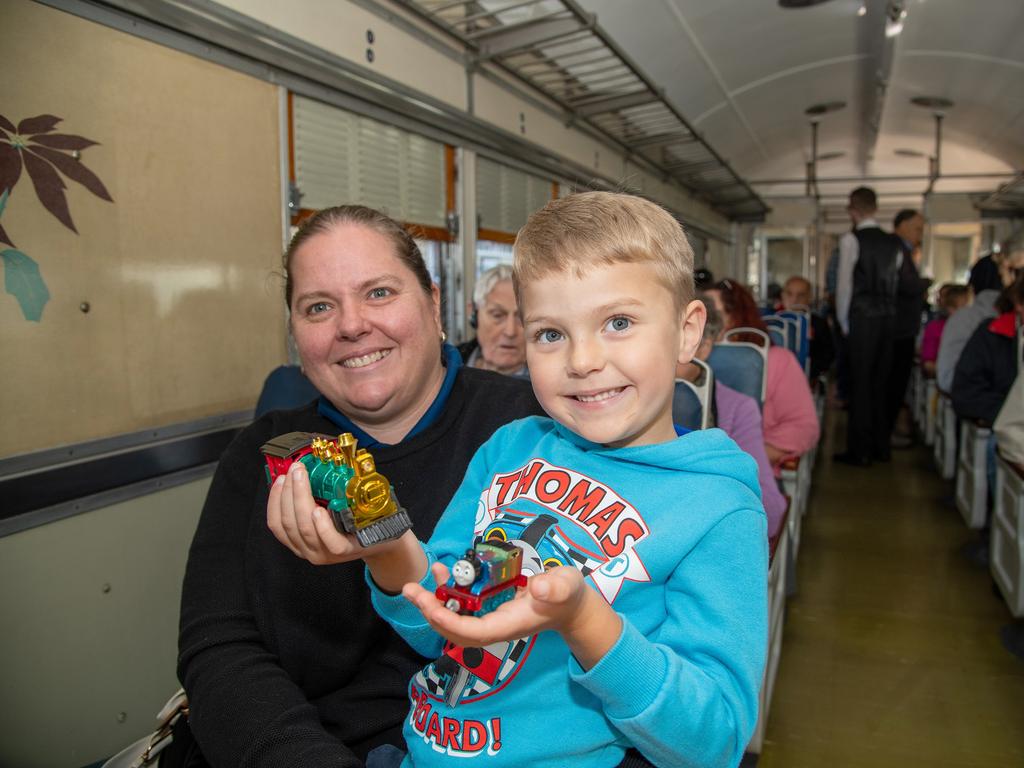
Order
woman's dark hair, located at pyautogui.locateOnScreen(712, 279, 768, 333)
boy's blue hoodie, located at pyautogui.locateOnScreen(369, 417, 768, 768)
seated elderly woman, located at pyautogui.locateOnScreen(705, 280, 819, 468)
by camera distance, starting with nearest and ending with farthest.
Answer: boy's blue hoodie, located at pyautogui.locateOnScreen(369, 417, 768, 768), seated elderly woman, located at pyautogui.locateOnScreen(705, 280, 819, 468), woman's dark hair, located at pyautogui.locateOnScreen(712, 279, 768, 333)

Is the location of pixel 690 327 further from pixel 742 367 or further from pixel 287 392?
pixel 742 367

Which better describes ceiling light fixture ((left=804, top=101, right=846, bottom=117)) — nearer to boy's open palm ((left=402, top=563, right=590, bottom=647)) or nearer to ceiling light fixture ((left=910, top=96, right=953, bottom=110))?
ceiling light fixture ((left=910, top=96, right=953, bottom=110))

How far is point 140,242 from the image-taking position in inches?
98.3

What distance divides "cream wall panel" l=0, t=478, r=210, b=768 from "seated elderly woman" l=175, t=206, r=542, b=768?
100cm

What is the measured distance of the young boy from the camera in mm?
933

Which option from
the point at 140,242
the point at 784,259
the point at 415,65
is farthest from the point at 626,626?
the point at 784,259

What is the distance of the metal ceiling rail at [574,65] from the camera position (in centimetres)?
417

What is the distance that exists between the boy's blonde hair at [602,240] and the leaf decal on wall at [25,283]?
1722 millimetres

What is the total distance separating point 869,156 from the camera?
13500 millimetres

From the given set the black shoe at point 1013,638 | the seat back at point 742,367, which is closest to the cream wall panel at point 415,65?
the seat back at point 742,367

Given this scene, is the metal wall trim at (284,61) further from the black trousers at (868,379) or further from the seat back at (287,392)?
the black trousers at (868,379)

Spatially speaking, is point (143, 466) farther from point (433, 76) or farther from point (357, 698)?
point (433, 76)

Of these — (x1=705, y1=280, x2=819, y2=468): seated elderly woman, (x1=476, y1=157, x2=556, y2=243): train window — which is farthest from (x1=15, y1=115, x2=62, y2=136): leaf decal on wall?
(x1=476, y1=157, x2=556, y2=243): train window

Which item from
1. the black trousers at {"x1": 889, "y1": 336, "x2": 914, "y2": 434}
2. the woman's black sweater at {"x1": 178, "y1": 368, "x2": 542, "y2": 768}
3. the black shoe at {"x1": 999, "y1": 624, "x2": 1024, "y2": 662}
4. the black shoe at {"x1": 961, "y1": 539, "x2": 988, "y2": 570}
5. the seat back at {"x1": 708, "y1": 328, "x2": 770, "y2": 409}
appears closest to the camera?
the woman's black sweater at {"x1": 178, "y1": 368, "x2": 542, "y2": 768}
